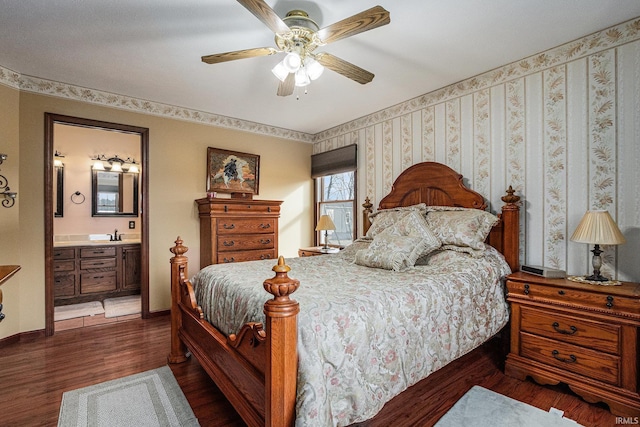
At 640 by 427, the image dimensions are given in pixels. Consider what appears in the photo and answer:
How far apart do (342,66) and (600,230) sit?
6.81 feet

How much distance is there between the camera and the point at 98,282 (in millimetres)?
4449

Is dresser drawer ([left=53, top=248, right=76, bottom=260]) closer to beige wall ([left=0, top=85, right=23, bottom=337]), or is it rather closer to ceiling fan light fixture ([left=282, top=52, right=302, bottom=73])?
beige wall ([left=0, top=85, right=23, bottom=337])

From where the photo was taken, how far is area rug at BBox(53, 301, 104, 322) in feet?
12.4

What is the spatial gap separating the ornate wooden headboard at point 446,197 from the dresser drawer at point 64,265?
161 inches

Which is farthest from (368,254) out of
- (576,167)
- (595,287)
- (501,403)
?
(576,167)

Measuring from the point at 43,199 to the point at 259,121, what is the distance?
2.64 m

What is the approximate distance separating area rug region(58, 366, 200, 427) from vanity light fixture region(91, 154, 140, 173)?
3821 mm

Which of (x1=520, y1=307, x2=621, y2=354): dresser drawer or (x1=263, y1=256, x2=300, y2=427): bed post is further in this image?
(x1=520, y1=307, x2=621, y2=354): dresser drawer

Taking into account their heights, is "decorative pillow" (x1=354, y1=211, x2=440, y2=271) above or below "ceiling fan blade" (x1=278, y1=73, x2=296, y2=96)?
below

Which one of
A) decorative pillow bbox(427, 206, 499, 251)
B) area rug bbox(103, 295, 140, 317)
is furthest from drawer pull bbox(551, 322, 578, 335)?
area rug bbox(103, 295, 140, 317)

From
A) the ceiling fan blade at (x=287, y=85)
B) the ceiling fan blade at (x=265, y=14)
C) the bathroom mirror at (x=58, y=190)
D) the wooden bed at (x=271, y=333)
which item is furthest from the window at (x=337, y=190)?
the bathroom mirror at (x=58, y=190)

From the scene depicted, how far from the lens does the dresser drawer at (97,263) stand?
4355 mm

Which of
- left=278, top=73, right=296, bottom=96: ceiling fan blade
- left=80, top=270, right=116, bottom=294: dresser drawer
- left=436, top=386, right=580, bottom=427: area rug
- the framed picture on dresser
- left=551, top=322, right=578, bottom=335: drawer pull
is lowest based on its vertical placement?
left=436, top=386, right=580, bottom=427: area rug

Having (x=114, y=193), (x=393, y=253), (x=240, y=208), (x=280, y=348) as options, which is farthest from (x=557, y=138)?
(x=114, y=193)
